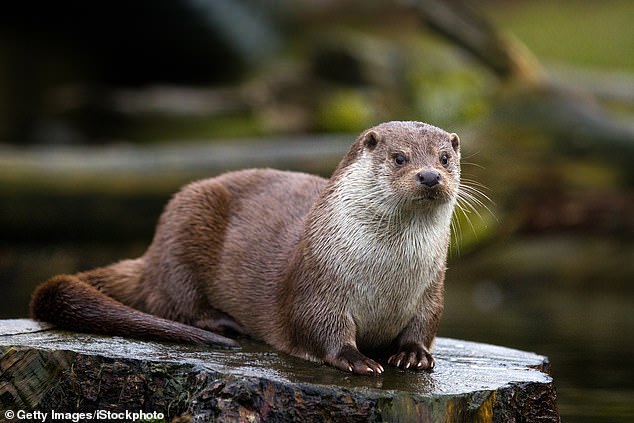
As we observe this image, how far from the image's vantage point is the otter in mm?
3914

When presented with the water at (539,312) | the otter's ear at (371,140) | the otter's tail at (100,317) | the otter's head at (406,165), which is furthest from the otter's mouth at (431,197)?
the water at (539,312)

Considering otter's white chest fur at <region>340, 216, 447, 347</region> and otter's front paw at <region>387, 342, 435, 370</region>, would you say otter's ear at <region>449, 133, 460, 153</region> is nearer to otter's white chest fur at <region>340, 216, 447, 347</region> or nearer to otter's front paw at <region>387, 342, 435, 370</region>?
otter's white chest fur at <region>340, 216, 447, 347</region>

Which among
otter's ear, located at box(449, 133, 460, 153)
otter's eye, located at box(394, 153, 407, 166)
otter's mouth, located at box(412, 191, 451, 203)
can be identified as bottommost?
otter's mouth, located at box(412, 191, 451, 203)

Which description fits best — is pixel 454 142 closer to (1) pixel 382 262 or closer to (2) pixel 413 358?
(1) pixel 382 262

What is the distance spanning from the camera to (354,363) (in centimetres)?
378

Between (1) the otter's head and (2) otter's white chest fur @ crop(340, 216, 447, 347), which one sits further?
(2) otter's white chest fur @ crop(340, 216, 447, 347)

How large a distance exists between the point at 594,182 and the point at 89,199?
14.2ft

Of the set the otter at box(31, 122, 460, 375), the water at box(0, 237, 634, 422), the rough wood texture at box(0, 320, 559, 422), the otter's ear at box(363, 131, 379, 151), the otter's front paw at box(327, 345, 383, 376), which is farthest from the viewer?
the water at box(0, 237, 634, 422)

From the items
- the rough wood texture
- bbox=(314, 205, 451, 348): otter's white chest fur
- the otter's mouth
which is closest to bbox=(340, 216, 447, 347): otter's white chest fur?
bbox=(314, 205, 451, 348): otter's white chest fur

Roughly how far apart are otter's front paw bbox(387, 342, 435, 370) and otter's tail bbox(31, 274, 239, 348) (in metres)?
0.58

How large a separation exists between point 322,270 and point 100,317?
33.3 inches

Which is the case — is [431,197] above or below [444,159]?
below

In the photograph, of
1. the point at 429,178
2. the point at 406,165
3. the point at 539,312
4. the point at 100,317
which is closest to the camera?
the point at 429,178

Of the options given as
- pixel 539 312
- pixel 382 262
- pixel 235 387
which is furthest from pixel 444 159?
pixel 539 312
